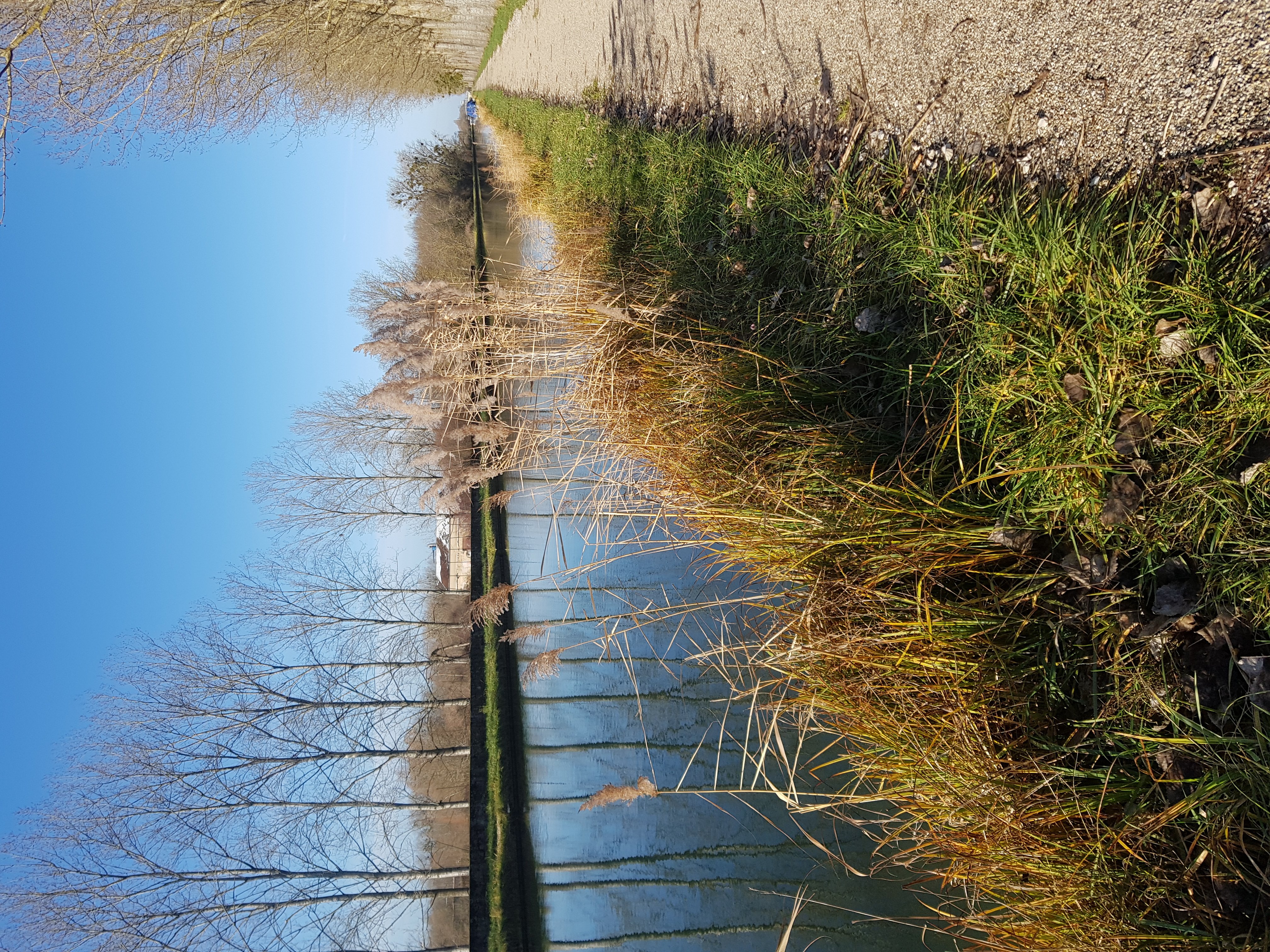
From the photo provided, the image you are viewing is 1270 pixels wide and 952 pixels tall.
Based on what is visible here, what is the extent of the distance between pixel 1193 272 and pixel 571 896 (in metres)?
5.56

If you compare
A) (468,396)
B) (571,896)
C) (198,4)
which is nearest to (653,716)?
(571,896)

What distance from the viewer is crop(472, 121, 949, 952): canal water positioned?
12.8 ft

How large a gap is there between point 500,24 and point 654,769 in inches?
544

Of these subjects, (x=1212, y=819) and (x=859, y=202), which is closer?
(x=1212, y=819)

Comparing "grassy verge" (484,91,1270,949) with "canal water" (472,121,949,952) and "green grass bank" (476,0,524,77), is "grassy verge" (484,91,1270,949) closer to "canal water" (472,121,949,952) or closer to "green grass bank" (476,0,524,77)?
"canal water" (472,121,949,952)

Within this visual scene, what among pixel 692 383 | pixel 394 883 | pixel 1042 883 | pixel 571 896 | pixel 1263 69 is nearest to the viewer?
pixel 1263 69

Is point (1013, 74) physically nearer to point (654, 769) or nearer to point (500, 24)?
point (654, 769)

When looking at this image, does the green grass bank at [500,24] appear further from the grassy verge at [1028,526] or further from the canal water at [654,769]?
the grassy verge at [1028,526]

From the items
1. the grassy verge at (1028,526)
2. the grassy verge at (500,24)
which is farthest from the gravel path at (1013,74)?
the grassy verge at (500,24)

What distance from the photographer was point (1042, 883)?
90.6 inches

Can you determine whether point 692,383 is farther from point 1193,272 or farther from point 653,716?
point 653,716

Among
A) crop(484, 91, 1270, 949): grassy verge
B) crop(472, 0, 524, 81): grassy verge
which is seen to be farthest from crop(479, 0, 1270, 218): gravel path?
Result: crop(472, 0, 524, 81): grassy verge

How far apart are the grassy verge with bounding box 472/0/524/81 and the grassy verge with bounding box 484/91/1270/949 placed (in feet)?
36.9

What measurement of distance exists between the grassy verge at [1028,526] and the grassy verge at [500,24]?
11.2 metres
